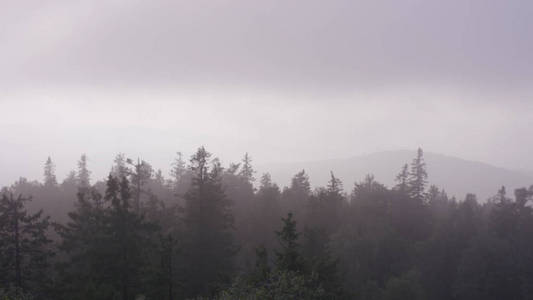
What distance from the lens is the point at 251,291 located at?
17.0 m

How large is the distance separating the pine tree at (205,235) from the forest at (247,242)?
84 mm

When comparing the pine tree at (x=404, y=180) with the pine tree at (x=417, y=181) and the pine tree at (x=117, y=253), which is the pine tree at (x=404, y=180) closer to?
the pine tree at (x=417, y=181)

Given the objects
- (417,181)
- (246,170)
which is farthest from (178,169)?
(417,181)

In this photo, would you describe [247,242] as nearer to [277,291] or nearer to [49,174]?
[277,291]

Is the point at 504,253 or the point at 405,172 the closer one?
the point at 504,253

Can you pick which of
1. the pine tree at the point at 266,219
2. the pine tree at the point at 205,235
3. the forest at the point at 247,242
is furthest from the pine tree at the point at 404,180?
the pine tree at the point at 205,235

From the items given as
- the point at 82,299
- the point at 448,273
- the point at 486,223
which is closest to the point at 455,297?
the point at 448,273

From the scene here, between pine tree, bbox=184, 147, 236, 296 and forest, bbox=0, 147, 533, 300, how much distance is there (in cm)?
8

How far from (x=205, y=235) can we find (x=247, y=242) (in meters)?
24.0

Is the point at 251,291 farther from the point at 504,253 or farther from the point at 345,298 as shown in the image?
the point at 504,253

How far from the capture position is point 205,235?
108 ft

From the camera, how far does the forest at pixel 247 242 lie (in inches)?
957

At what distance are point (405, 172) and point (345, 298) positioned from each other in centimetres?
4731

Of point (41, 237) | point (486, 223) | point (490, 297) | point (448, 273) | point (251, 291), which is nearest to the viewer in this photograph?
point (251, 291)
